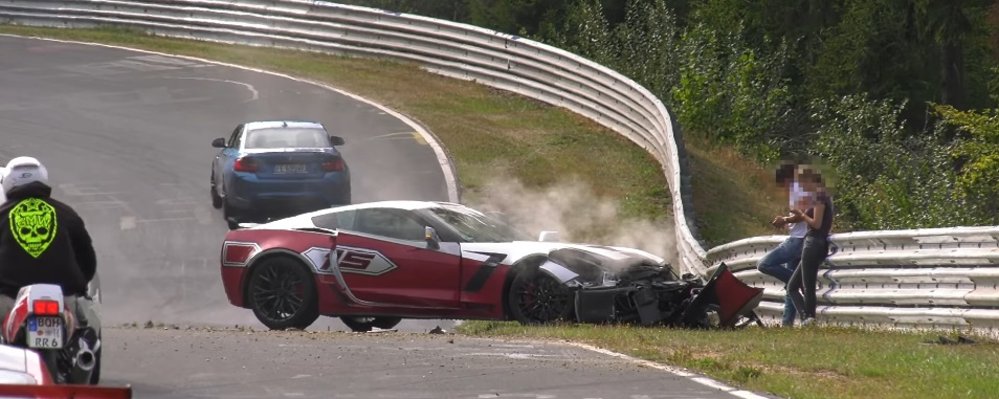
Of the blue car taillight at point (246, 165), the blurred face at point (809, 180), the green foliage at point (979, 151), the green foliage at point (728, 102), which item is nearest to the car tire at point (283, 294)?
the blurred face at point (809, 180)

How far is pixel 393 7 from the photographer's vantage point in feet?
154

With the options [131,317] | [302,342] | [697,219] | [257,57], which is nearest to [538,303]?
[302,342]

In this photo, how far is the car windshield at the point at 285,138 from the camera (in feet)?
72.0

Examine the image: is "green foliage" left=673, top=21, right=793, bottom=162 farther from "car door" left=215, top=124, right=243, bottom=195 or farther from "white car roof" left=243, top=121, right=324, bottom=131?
"car door" left=215, top=124, right=243, bottom=195

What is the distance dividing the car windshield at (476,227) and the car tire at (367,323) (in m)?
1.41

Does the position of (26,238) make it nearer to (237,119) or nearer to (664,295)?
(664,295)

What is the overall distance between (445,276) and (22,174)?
20.2ft

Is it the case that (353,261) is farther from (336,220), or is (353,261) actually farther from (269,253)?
(269,253)

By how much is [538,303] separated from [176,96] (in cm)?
2089

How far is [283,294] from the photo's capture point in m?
15.3

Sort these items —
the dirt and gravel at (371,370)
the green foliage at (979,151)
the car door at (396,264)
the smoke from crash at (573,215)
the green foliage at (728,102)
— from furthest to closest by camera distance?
the green foliage at (728,102) → the green foliage at (979,151) → the smoke from crash at (573,215) → the car door at (396,264) → the dirt and gravel at (371,370)

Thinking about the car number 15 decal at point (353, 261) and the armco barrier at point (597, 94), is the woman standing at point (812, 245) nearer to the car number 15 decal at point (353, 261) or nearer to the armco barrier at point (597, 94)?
the armco barrier at point (597, 94)

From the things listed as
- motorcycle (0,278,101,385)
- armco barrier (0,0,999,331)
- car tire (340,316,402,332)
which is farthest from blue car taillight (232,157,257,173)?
motorcycle (0,278,101,385)

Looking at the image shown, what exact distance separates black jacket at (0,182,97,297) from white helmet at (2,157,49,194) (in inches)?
1.5
